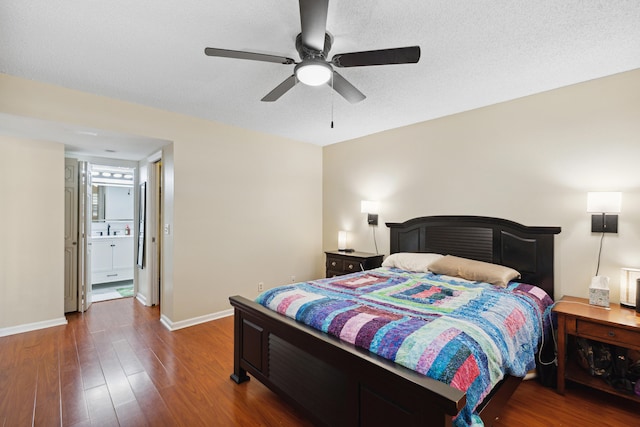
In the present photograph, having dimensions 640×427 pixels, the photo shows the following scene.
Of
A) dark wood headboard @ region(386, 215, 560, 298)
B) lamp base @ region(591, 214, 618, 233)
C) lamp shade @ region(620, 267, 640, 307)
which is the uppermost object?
lamp base @ region(591, 214, 618, 233)

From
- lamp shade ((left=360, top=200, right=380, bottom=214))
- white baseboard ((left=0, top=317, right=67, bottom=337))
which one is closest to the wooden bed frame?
lamp shade ((left=360, top=200, right=380, bottom=214))

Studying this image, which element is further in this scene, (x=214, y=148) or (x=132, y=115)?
(x=214, y=148)

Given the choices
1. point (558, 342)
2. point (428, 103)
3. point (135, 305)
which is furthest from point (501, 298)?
point (135, 305)

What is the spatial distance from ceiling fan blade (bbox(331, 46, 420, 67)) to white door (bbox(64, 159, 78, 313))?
13.4 feet


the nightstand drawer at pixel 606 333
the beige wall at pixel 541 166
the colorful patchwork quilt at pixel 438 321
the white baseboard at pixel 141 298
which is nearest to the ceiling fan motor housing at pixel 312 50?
the colorful patchwork quilt at pixel 438 321

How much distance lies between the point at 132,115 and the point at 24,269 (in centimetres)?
222

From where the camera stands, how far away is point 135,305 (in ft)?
14.8

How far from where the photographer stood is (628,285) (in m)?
2.37

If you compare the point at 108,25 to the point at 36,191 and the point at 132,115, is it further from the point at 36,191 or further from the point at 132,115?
the point at 36,191

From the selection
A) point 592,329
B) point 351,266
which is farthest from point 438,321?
point 351,266

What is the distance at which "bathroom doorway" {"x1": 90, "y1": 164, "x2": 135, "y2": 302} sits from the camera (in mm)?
5625

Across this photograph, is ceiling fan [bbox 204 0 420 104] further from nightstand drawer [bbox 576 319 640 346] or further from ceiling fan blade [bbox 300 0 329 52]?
nightstand drawer [bbox 576 319 640 346]

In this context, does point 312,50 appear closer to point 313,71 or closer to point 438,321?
point 313,71

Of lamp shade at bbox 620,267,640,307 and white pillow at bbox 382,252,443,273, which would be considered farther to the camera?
white pillow at bbox 382,252,443,273
